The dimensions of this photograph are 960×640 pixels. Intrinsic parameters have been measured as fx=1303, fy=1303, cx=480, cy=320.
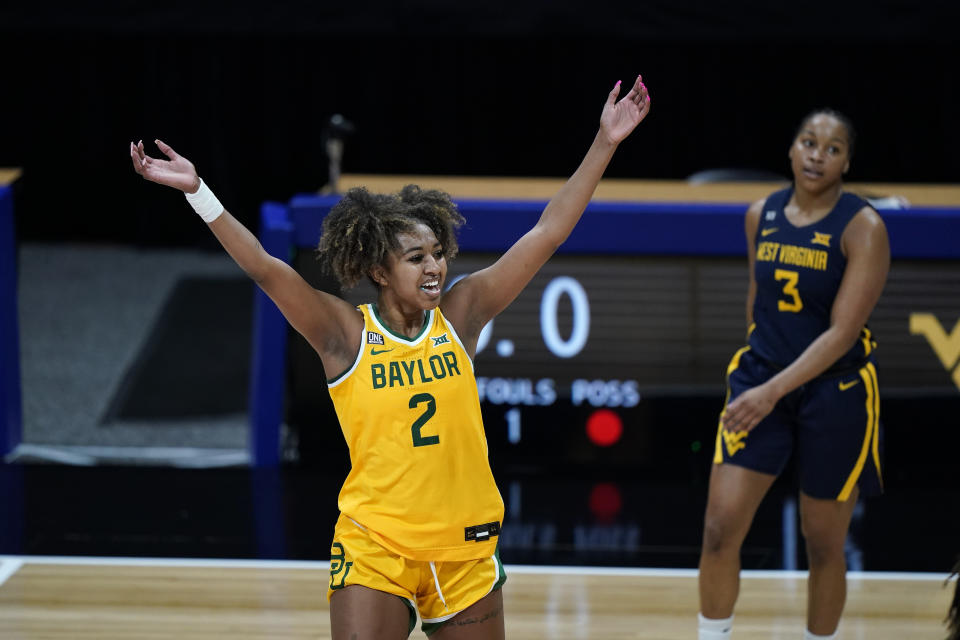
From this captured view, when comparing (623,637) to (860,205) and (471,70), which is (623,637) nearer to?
(860,205)

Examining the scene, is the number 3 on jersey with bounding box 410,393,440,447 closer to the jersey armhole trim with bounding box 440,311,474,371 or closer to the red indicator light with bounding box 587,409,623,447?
the jersey armhole trim with bounding box 440,311,474,371

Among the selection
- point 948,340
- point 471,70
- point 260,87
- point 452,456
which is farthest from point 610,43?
point 452,456

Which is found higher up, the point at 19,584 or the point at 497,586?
the point at 497,586

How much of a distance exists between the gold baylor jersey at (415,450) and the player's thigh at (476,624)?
11cm

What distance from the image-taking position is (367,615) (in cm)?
263

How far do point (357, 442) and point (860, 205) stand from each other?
1647 mm

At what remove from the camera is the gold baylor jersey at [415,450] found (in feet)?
8.78

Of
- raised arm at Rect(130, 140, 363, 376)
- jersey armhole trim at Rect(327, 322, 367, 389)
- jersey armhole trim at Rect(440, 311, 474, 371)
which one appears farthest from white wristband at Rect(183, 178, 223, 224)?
jersey armhole trim at Rect(440, 311, 474, 371)

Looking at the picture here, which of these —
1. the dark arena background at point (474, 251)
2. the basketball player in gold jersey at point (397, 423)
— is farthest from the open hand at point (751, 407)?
A: the dark arena background at point (474, 251)

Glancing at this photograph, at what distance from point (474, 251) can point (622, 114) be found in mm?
2692

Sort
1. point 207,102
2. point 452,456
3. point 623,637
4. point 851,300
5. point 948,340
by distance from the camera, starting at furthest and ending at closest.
Result: 1. point 207,102
2. point 948,340
3. point 623,637
4. point 851,300
5. point 452,456

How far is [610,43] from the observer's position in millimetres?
9609

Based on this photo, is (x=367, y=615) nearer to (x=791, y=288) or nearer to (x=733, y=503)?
(x=733, y=503)

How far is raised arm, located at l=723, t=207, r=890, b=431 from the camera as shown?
11.4 ft
